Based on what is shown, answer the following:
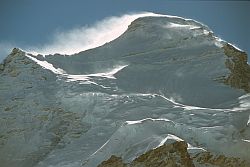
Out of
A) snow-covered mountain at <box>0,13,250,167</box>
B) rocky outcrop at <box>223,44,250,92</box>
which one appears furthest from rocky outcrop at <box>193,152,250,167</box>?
rocky outcrop at <box>223,44,250,92</box>

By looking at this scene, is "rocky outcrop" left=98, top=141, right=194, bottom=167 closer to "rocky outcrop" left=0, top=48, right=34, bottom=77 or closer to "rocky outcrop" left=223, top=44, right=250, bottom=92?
"rocky outcrop" left=223, top=44, right=250, bottom=92

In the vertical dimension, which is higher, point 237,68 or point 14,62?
point 14,62

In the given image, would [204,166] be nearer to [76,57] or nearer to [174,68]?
[174,68]

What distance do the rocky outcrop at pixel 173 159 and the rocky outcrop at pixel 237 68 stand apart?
6223 mm

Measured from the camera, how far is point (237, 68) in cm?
2548

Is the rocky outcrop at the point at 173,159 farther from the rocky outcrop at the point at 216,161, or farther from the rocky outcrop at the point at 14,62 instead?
the rocky outcrop at the point at 14,62

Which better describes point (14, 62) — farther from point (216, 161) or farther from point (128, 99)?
point (216, 161)

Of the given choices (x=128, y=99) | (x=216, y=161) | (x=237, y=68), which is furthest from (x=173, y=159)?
(x=237, y=68)

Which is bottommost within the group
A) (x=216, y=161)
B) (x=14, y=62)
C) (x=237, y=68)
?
(x=216, y=161)

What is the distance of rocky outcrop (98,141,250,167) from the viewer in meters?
17.7

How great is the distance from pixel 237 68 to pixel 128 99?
18.0 ft

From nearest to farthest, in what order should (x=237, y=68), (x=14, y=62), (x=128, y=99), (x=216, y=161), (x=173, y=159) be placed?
(x=173, y=159) < (x=216, y=161) < (x=128, y=99) < (x=237, y=68) < (x=14, y=62)

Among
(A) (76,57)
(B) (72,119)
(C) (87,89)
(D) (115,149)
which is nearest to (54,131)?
(B) (72,119)

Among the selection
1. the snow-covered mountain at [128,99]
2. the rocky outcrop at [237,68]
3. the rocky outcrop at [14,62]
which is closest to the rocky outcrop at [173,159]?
the snow-covered mountain at [128,99]
